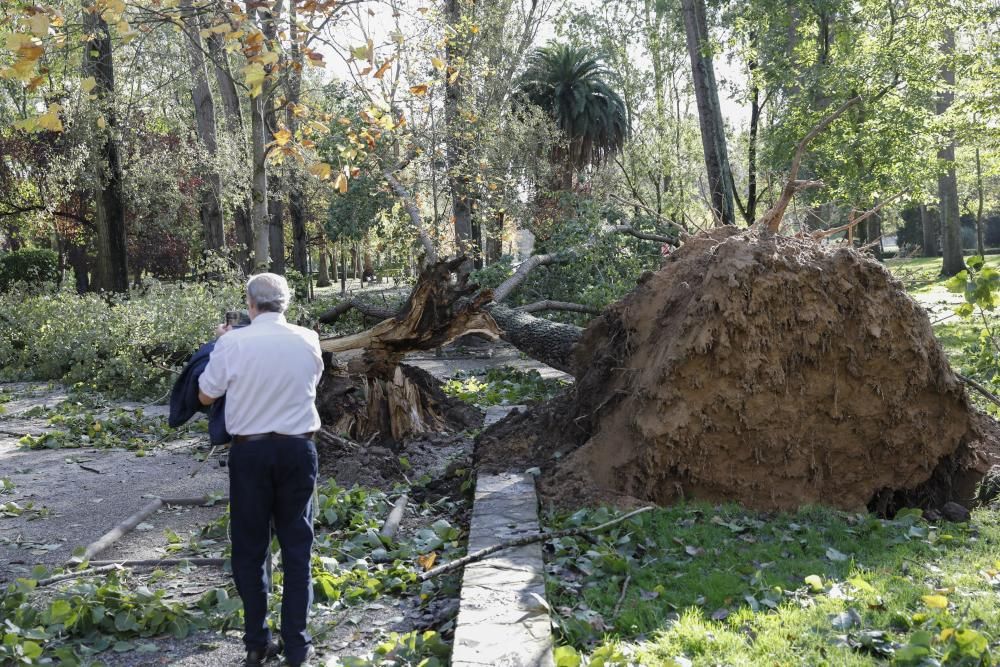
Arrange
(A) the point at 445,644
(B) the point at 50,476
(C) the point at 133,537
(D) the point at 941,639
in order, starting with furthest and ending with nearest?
(B) the point at 50,476, (C) the point at 133,537, (A) the point at 445,644, (D) the point at 941,639

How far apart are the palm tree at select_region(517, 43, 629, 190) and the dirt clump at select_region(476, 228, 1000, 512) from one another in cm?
2613

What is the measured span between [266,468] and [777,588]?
2.73m

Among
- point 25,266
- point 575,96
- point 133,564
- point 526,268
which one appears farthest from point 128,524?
point 575,96

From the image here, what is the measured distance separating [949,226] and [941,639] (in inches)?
1206

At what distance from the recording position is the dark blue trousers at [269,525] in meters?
4.00

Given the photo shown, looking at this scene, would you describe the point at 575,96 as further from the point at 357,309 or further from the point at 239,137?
the point at 357,309

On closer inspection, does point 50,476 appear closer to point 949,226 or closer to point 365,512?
point 365,512

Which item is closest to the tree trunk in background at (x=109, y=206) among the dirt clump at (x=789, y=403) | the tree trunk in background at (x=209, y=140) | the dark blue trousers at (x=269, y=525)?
the tree trunk in background at (x=209, y=140)

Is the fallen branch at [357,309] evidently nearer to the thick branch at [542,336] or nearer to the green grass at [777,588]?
the thick branch at [542,336]

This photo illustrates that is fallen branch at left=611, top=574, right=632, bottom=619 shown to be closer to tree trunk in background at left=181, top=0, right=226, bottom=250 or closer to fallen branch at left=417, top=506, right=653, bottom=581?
fallen branch at left=417, top=506, right=653, bottom=581

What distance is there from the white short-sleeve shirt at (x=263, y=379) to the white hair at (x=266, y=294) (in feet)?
0.16

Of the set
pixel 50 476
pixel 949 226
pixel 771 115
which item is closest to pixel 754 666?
pixel 50 476

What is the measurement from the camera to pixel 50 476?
797 centimetres

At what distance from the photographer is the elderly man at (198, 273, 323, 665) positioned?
158 inches
